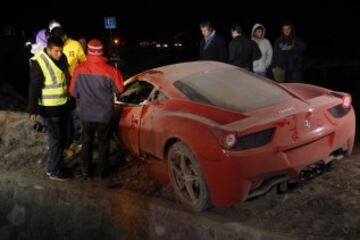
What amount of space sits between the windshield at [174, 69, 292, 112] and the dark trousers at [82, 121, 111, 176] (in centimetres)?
117

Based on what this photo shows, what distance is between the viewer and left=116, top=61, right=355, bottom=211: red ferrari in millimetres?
4812

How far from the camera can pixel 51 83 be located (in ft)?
21.1

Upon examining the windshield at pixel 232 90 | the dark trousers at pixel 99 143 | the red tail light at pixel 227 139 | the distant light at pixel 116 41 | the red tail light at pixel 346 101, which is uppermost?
the windshield at pixel 232 90

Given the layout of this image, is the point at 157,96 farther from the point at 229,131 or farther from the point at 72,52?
the point at 72,52

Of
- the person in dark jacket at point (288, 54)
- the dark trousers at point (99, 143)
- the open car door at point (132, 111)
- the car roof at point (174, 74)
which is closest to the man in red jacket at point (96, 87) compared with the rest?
the dark trousers at point (99, 143)

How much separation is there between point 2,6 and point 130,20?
8567 millimetres

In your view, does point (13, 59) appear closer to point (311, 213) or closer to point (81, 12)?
point (311, 213)

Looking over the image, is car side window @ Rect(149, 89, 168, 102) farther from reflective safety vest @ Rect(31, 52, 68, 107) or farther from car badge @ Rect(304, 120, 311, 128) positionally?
car badge @ Rect(304, 120, 311, 128)

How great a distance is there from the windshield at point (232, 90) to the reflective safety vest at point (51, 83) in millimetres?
1512

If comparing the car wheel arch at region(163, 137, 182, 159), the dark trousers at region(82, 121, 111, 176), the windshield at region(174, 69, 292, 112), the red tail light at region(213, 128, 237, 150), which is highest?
the windshield at region(174, 69, 292, 112)

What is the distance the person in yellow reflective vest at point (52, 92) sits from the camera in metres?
6.31

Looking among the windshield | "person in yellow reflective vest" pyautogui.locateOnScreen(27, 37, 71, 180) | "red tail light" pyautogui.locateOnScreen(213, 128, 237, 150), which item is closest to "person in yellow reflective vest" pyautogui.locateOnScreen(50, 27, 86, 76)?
"person in yellow reflective vest" pyautogui.locateOnScreen(27, 37, 71, 180)

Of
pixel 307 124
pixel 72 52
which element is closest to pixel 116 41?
pixel 72 52

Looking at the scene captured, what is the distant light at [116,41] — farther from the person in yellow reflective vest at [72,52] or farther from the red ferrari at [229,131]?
the red ferrari at [229,131]
